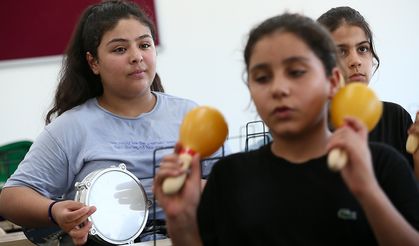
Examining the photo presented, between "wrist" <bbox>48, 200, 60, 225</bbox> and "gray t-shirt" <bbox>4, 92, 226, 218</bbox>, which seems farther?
"gray t-shirt" <bbox>4, 92, 226, 218</bbox>

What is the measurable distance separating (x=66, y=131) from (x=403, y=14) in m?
2.53

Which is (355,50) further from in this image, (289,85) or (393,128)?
(289,85)

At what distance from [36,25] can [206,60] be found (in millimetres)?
876

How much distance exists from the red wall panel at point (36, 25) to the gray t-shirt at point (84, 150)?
1573mm

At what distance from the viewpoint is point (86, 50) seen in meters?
1.46

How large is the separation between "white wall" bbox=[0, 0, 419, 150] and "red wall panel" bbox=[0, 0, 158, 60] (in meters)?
0.06

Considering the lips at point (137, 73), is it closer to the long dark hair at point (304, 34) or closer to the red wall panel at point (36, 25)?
the long dark hair at point (304, 34)

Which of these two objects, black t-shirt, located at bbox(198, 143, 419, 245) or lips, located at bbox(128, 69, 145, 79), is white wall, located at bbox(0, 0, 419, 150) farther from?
black t-shirt, located at bbox(198, 143, 419, 245)

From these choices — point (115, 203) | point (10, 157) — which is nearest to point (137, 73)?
point (115, 203)

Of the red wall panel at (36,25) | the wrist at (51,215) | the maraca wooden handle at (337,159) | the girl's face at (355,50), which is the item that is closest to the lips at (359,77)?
the girl's face at (355,50)

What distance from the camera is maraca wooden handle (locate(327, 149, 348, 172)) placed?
2.34ft

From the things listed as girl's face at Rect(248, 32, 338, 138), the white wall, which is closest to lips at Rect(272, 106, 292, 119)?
girl's face at Rect(248, 32, 338, 138)

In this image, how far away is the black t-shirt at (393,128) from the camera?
1.26 metres

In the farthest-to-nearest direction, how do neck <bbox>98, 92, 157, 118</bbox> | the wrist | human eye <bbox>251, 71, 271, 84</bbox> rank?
neck <bbox>98, 92, 157, 118</bbox>, the wrist, human eye <bbox>251, 71, 271, 84</bbox>
